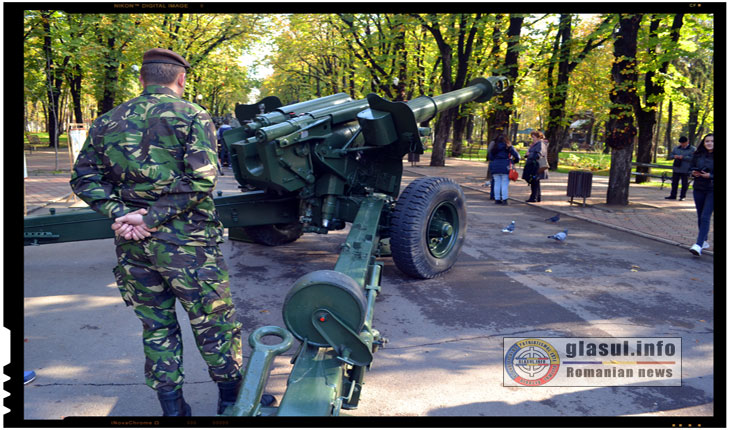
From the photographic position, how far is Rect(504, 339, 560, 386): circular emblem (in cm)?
330

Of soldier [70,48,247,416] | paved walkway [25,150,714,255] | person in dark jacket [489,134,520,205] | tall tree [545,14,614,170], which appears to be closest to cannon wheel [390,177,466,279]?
soldier [70,48,247,416]

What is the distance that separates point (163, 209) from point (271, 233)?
4274 millimetres

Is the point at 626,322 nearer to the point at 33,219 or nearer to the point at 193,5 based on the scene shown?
the point at 193,5

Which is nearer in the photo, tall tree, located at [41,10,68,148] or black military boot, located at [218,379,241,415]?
black military boot, located at [218,379,241,415]

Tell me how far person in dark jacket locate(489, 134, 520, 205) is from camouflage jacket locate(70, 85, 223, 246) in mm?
9680

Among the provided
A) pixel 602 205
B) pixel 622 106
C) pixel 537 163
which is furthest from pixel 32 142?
pixel 622 106

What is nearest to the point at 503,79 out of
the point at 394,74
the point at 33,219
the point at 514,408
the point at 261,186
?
the point at 261,186

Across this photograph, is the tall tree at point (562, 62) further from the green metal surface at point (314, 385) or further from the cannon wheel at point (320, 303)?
the green metal surface at point (314, 385)

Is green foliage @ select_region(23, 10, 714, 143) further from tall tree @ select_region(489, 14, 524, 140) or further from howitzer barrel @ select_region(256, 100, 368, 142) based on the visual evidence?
howitzer barrel @ select_region(256, 100, 368, 142)

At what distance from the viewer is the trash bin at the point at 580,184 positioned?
1102 cm

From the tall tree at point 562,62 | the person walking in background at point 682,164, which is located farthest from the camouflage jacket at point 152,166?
the person walking in background at point 682,164

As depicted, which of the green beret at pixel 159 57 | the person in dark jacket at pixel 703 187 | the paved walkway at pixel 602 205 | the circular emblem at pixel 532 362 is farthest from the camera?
the paved walkway at pixel 602 205

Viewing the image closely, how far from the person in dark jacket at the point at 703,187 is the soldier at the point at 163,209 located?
251 inches

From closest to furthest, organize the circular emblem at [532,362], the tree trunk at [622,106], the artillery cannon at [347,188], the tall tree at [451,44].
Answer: the circular emblem at [532,362] < the artillery cannon at [347,188] < the tree trunk at [622,106] < the tall tree at [451,44]
